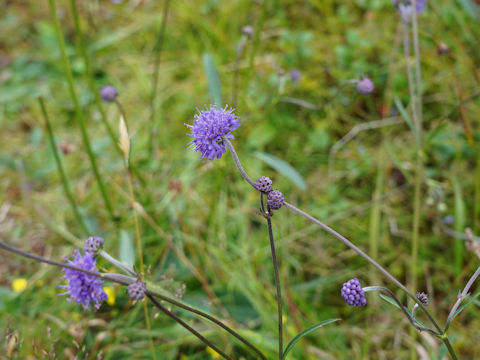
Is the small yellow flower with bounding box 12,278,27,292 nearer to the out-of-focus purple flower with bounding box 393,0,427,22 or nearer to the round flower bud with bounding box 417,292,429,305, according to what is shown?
the round flower bud with bounding box 417,292,429,305

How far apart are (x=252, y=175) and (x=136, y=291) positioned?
1.36 m

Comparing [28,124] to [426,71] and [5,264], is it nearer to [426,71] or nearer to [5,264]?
[5,264]

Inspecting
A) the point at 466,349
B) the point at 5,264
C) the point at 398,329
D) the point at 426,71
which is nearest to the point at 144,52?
the point at 5,264

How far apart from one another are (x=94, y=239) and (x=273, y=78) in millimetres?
1663

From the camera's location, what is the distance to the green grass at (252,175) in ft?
5.57

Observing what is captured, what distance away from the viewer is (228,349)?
1562 mm

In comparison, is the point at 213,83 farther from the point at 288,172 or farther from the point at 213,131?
the point at 213,131

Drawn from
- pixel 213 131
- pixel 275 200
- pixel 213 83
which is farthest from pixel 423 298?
pixel 213 83

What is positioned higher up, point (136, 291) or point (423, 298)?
point (136, 291)

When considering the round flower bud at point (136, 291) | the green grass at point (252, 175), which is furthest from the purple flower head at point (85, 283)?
the green grass at point (252, 175)

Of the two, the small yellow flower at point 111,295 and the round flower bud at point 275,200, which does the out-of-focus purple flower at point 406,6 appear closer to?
the round flower bud at point 275,200

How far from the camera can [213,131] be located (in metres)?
1.06

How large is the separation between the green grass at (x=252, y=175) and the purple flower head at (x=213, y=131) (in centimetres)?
52

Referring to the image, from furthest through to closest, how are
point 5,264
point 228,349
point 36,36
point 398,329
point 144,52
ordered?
1. point 36,36
2. point 144,52
3. point 5,264
4. point 398,329
5. point 228,349
